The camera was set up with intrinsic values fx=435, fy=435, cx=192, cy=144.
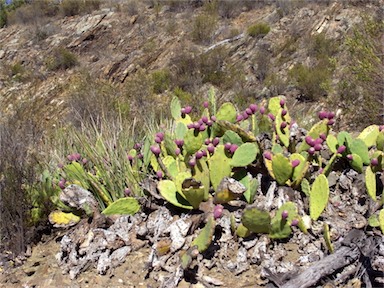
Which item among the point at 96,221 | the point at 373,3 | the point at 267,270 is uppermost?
the point at 96,221

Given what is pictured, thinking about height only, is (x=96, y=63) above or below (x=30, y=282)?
below

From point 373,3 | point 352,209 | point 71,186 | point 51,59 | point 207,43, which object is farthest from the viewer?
point 51,59

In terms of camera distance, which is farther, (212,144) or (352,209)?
(212,144)

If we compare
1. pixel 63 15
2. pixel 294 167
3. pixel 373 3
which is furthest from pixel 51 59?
pixel 294 167

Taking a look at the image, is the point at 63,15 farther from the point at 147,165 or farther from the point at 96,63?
the point at 147,165

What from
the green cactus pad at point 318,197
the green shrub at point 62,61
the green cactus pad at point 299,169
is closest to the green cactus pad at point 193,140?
the green cactus pad at point 299,169

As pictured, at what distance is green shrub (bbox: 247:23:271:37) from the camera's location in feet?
46.6

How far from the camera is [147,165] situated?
11.3ft

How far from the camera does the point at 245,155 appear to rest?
288 centimetres

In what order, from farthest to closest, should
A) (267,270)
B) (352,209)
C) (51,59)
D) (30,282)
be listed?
(51,59), (352,209), (30,282), (267,270)

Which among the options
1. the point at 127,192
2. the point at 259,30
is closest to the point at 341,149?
the point at 127,192

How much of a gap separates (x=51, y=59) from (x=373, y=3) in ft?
36.0

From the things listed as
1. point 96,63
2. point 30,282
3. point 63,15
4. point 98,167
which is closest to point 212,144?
point 98,167

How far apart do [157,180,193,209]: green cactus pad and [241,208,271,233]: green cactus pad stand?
0.48 metres
